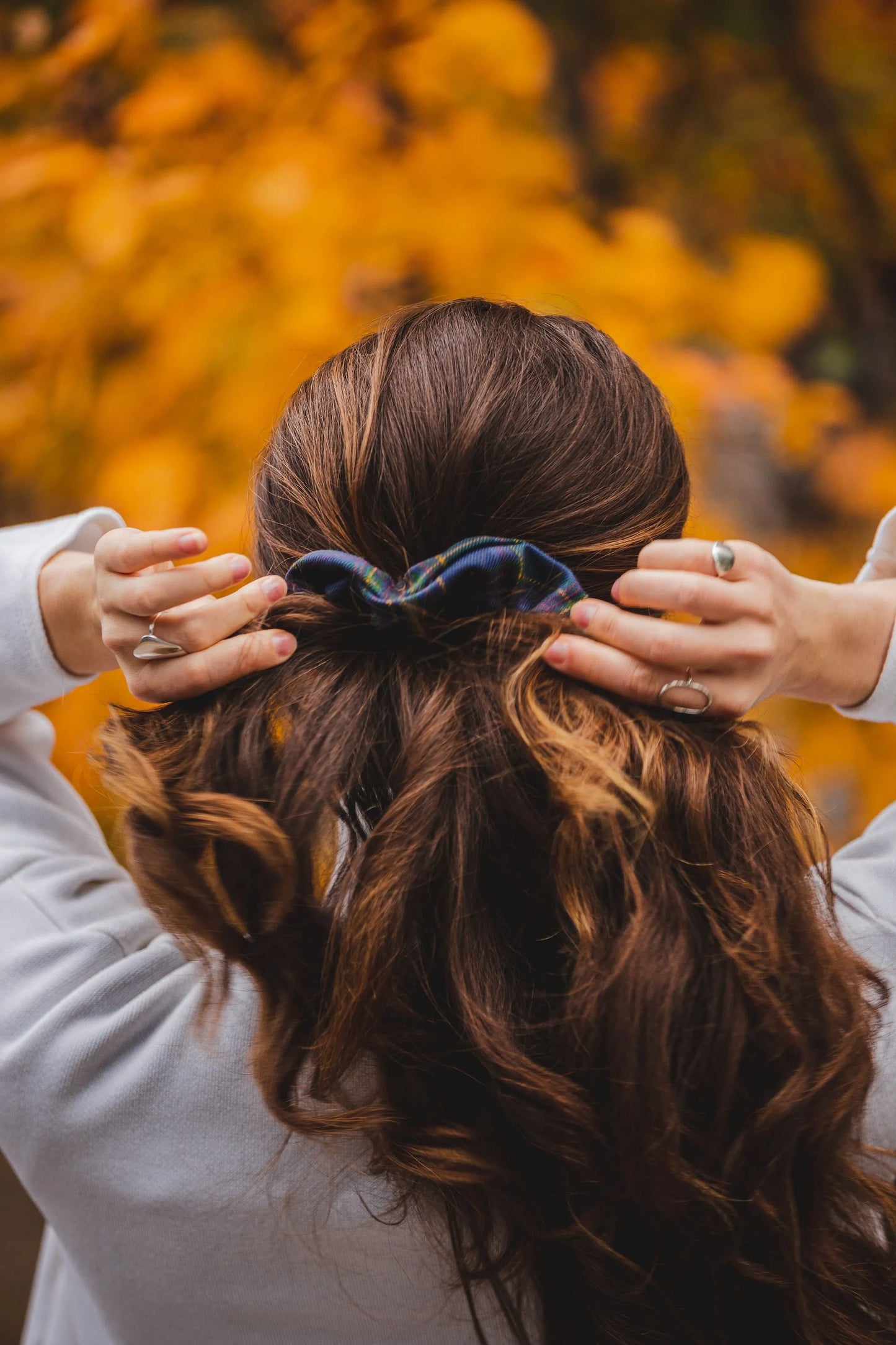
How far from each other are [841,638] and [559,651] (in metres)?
0.32

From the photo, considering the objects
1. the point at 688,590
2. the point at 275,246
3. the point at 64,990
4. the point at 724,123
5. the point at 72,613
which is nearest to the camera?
the point at 688,590

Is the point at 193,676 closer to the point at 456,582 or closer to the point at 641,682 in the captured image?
the point at 456,582

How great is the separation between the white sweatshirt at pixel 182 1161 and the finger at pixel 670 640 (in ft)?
0.97

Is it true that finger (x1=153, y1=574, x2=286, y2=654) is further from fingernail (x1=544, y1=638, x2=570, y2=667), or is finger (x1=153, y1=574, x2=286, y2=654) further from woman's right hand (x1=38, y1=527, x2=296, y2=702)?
fingernail (x1=544, y1=638, x2=570, y2=667)

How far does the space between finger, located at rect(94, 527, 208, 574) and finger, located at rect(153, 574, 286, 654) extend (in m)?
0.04

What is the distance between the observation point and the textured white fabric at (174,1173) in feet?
2.38

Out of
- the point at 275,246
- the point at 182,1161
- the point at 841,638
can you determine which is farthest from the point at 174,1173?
the point at 275,246

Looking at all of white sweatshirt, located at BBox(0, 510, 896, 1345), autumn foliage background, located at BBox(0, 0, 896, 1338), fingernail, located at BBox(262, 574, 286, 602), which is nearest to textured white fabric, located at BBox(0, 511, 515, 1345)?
white sweatshirt, located at BBox(0, 510, 896, 1345)

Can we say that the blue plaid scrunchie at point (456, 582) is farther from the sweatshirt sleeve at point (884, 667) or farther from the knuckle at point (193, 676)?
the sweatshirt sleeve at point (884, 667)

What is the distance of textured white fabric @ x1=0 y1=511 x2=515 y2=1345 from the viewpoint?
725mm

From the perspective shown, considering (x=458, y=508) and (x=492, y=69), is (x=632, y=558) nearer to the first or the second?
(x=458, y=508)

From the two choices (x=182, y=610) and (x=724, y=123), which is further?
(x=724, y=123)

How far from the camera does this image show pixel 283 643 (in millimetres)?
667

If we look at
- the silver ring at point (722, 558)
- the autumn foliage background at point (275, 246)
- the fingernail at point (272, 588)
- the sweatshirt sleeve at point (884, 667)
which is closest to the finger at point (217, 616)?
the fingernail at point (272, 588)
